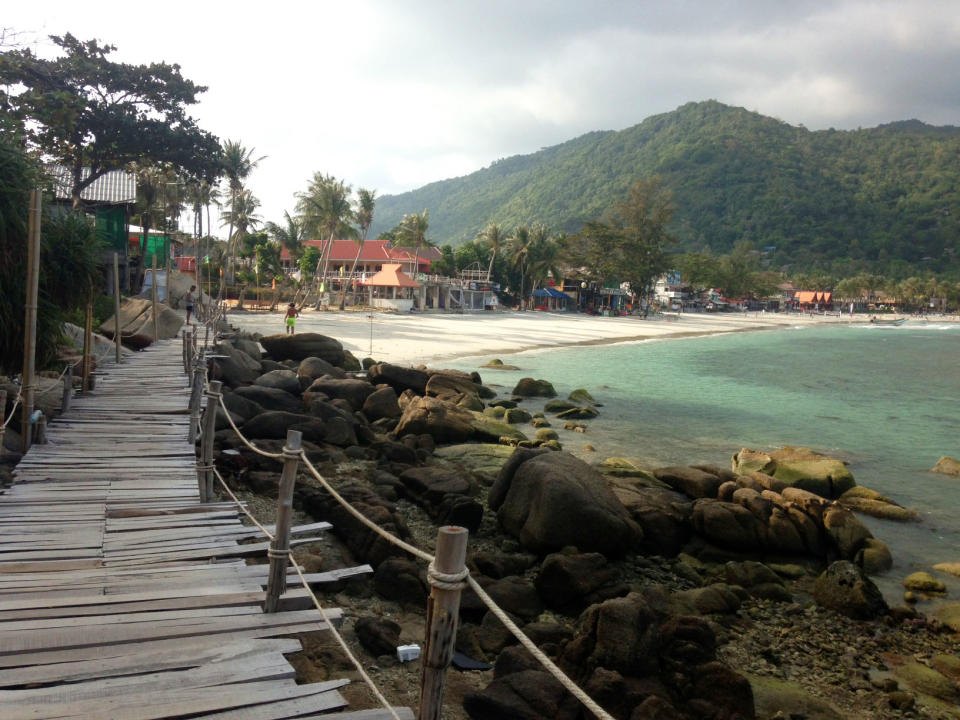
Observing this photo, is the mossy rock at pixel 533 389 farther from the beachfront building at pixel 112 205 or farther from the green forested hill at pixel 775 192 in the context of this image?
the green forested hill at pixel 775 192

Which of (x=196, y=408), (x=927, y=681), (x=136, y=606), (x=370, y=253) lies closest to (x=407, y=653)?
(x=136, y=606)

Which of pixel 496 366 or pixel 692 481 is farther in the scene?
pixel 496 366

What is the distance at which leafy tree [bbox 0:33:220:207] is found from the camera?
23.0 meters

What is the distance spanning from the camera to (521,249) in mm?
70125

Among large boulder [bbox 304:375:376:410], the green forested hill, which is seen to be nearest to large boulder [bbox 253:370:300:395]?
large boulder [bbox 304:375:376:410]

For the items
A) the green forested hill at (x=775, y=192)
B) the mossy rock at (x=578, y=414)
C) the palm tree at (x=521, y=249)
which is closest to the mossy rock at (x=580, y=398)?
the mossy rock at (x=578, y=414)

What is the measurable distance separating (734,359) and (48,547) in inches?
1565

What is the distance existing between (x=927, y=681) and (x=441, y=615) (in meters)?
5.56

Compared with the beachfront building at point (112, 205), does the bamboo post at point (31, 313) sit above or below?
below

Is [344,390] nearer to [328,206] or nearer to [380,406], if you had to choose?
[380,406]

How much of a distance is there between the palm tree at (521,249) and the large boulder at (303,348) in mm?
50911

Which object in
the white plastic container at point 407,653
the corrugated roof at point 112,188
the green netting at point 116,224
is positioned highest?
the corrugated roof at point 112,188

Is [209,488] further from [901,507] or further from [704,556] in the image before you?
[901,507]

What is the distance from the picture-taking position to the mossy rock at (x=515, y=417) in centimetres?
1666
